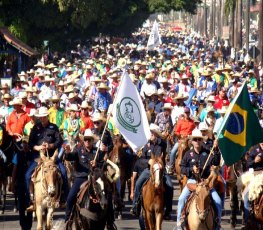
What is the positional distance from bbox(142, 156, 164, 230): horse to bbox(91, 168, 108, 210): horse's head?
65.3 inches

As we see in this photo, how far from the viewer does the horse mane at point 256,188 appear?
18438mm

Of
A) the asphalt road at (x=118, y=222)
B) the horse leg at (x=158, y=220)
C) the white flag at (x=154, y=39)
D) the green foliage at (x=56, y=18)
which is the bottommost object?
the asphalt road at (x=118, y=222)

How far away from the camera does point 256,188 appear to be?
60.7ft

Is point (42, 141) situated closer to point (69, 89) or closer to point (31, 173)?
point (31, 173)

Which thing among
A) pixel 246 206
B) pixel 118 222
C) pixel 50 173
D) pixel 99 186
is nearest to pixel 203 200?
pixel 99 186

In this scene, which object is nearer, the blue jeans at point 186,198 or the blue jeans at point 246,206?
the blue jeans at point 186,198

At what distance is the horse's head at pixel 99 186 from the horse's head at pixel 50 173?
5.68ft

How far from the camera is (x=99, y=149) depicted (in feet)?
62.3

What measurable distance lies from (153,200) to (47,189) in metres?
1.72

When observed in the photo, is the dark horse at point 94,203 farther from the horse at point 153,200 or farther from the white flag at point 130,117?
the horse at point 153,200

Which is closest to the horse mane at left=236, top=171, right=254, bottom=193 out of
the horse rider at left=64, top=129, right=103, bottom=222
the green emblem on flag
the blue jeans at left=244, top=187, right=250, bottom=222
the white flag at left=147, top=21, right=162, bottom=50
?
the blue jeans at left=244, top=187, right=250, bottom=222

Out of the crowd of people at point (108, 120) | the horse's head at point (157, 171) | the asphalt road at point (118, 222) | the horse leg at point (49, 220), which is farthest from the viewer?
the asphalt road at point (118, 222)

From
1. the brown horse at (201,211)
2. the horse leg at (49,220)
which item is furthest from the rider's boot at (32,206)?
the brown horse at (201,211)

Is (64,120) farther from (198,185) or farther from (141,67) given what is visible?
(141,67)
